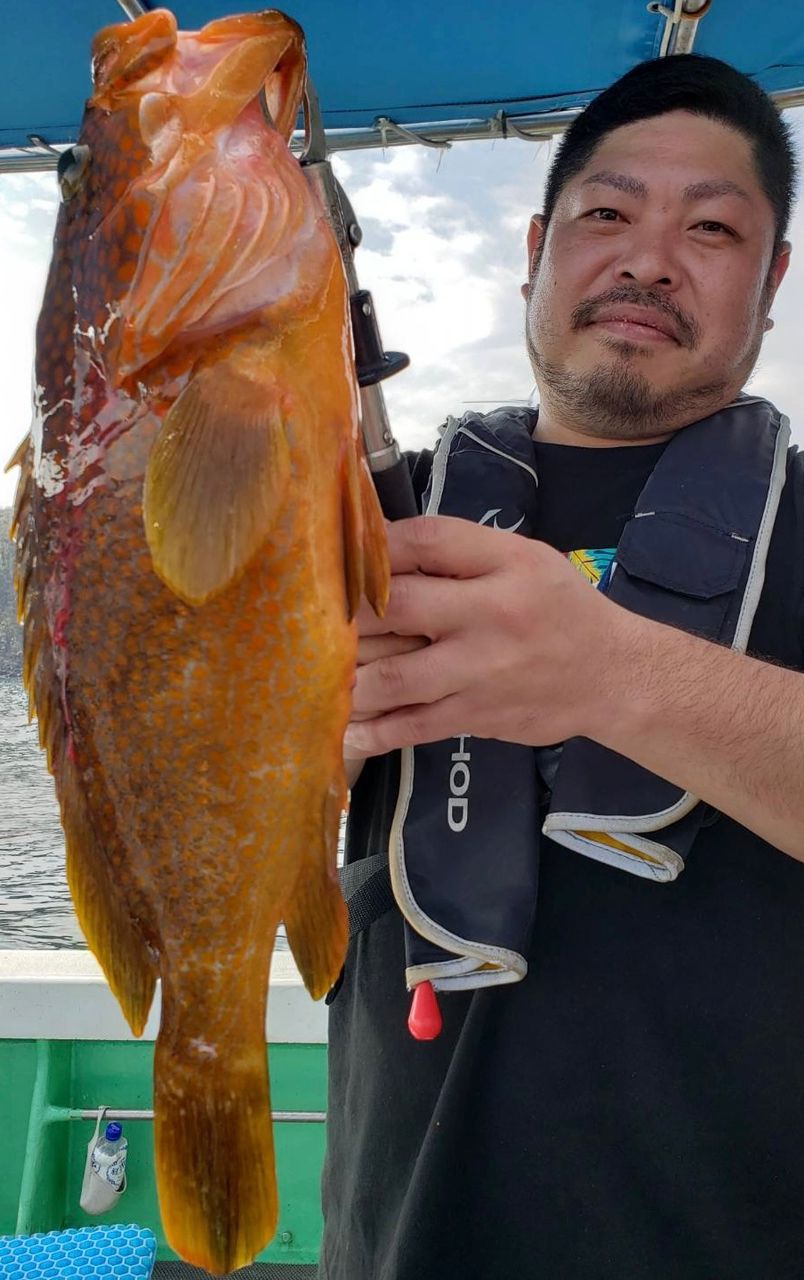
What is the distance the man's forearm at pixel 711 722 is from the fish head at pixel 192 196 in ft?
2.21

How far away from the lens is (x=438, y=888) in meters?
1.73

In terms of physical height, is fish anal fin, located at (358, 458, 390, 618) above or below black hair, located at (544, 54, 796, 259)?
below

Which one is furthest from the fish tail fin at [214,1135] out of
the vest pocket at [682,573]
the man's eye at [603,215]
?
the man's eye at [603,215]

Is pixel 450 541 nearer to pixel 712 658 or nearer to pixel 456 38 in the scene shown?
pixel 712 658

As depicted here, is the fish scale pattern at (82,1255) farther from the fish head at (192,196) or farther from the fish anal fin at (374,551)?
the fish head at (192,196)

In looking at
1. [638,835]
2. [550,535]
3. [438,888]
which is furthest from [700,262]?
[438,888]

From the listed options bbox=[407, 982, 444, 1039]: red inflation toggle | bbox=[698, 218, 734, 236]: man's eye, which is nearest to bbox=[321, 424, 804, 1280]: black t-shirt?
bbox=[407, 982, 444, 1039]: red inflation toggle

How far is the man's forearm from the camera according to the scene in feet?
4.35

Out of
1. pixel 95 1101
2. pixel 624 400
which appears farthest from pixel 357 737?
pixel 95 1101

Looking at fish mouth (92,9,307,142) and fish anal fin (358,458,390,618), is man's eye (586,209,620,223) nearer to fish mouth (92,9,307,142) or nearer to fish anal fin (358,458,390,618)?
fish mouth (92,9,307,142)

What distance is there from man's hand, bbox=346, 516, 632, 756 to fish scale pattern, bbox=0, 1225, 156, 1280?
2.26 meters

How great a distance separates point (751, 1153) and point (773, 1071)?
5.5 inches

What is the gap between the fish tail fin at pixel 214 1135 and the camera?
3.45 feet

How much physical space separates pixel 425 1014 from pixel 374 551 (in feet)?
3.13
